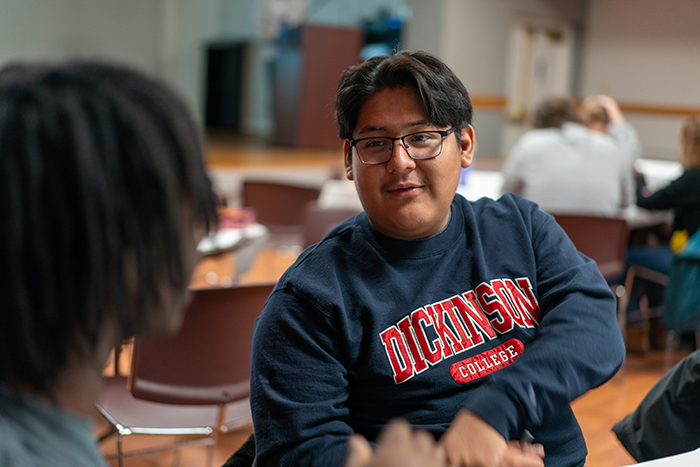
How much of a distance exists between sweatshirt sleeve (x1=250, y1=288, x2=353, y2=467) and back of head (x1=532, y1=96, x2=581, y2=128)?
10.8ft

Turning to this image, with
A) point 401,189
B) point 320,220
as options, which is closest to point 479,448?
point 401,189

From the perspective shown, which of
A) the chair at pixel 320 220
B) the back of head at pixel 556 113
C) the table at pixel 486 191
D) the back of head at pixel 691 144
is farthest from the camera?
the back of head at pixel 556 113

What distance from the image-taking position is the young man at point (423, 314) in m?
1.06

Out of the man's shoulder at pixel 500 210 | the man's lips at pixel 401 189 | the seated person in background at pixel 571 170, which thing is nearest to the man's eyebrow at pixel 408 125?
A: the man's lips at pixel 401 189

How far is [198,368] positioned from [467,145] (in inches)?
42.6

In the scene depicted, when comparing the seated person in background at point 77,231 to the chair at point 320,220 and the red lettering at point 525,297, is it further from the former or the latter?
the chair at point 320,220

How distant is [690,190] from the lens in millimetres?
3570

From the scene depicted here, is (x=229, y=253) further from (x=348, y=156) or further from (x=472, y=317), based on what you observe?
(x=472, y=317)

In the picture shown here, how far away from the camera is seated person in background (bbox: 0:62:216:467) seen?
20.9 inches

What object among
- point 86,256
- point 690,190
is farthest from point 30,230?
point 690,190

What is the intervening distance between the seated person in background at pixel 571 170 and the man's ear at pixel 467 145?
2491mm

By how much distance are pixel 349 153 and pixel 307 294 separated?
1.09 ft

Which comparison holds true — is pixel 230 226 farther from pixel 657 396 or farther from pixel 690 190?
pixel 690 190

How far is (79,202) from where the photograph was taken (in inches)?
21.1
